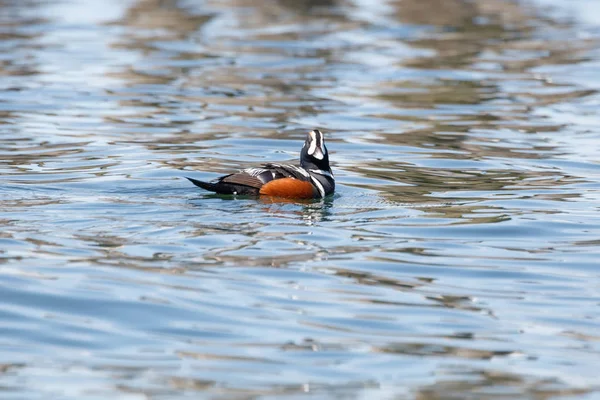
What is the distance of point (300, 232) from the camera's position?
11.9m

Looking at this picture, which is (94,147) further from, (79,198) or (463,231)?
(463,231)

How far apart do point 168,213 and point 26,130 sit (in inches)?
325

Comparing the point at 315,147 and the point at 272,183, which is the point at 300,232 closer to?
the point at 272,183

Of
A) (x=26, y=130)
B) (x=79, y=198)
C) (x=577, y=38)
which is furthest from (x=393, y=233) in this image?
(x=577, y=38)

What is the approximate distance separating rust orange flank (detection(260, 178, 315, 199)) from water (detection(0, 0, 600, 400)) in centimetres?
19

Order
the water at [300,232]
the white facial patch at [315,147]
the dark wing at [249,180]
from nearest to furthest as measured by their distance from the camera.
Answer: the water at [300,232]
the dark wing at [249,180]
the white facial patch at [315,147]

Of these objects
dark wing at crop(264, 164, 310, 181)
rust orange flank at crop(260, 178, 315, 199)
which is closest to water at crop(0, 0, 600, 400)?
rust orange flank at crop(260, 178, 315, 199)

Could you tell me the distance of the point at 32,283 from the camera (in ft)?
31.2

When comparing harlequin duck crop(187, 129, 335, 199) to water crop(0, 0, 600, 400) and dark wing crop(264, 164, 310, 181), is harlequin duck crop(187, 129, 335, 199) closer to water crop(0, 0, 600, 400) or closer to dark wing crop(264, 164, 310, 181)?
dark wing crop(264, 164, 310, 181)

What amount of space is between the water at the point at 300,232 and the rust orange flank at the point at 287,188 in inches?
7.3

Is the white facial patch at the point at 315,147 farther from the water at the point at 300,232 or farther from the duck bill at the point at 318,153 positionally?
the water at the point at 300,232

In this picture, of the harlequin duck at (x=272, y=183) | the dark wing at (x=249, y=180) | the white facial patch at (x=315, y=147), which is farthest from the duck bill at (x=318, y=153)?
the dark wing at (x=249, y=180)

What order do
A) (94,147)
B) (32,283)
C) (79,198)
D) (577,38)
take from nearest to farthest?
(32,283)
(79,198)
(94,147)
(577,38)

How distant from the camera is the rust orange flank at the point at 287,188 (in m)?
13.3
